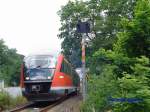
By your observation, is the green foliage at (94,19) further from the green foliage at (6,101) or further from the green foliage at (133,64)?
the green foliage at (133,64)

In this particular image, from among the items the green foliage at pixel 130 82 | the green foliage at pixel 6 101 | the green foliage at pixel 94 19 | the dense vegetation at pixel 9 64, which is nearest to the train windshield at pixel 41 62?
the green foliage at pixel 6 101

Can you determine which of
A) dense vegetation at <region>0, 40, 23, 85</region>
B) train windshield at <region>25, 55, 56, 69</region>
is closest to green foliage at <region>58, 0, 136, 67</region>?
train windshield at <region>25, 55, 56, 69</region>

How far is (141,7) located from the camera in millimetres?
9164

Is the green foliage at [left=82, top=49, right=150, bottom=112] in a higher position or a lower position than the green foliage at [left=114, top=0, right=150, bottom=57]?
lower

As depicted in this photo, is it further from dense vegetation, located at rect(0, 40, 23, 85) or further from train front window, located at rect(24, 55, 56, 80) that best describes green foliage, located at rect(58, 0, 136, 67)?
dense vegetation, located at rect(0, 40, 23, 85)

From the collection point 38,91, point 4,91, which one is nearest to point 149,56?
point 38,91

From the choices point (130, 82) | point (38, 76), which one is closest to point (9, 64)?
point (38, 76)

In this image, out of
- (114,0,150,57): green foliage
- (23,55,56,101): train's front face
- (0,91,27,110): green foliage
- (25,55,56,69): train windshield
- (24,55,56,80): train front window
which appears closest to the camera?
(114,0,150,57): green foliage

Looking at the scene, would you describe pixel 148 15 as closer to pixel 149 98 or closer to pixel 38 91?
pixel 149 98

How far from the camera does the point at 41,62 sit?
25.2 m

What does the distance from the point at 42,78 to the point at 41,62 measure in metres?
1.03

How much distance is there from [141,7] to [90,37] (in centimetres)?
2265

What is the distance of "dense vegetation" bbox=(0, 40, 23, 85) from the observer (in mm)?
58559

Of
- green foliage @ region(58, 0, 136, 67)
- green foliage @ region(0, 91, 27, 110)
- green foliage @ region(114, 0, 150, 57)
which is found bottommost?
green foliage @ region(0, 91, 27, 110)
